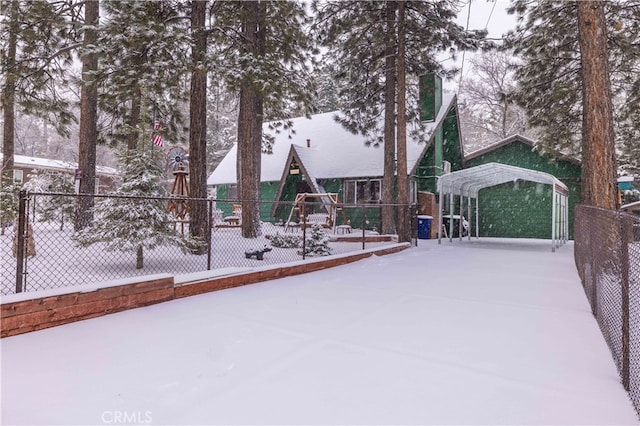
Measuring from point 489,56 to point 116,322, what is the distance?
2751cm

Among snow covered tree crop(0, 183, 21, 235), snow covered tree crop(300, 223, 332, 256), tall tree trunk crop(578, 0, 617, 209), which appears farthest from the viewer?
snow covered tree crop(0, 183, 21, 235)

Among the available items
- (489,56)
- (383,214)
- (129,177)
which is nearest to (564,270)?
(383,214)

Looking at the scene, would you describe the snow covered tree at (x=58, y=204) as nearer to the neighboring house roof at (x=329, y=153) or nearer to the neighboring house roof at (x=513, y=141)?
the neighboring house roof at (x=329, y=153)

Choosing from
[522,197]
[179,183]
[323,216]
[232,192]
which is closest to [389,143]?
[323,216]

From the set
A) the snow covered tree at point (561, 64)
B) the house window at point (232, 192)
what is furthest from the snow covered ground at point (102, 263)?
the house window at point (232, 192)

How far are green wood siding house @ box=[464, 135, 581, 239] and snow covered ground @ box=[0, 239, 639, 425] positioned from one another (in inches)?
516

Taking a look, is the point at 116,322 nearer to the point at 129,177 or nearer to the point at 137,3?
the point at 129,177

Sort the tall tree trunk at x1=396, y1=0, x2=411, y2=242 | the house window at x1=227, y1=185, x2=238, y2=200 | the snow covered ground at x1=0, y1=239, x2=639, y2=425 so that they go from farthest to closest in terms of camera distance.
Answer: the house window at x1=227, y1=185, x2=238, y2=200 < the tall tree trunk at x1=396, y1=0, x2=411, y2=242 < the snow covered ground at x1=0, y1=239, x2=639, y2=425

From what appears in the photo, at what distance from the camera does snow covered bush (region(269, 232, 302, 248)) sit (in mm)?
9938

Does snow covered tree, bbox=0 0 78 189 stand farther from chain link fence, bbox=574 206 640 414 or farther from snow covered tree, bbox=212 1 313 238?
chain link fence, bbox=574 206 640 414

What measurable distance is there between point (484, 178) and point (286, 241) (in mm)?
8302

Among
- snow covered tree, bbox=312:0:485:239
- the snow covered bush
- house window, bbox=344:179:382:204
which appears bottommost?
the snow covered bush

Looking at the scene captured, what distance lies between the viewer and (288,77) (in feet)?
31.7

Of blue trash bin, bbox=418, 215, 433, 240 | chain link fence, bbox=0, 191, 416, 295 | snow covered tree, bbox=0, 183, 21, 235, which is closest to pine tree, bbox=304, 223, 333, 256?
chain link fence, bbox=0, 191, 416, 295
